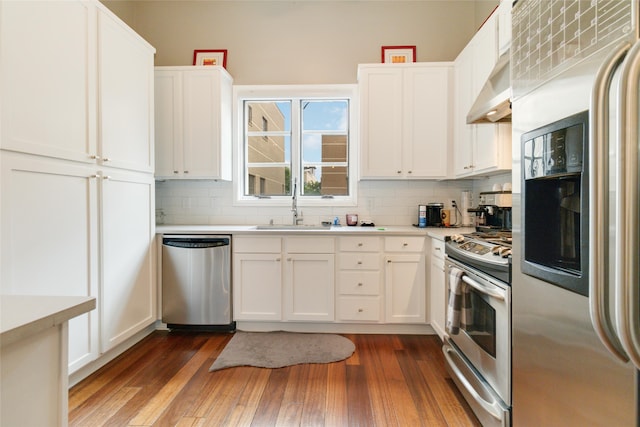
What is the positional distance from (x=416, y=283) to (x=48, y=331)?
2.55 meters

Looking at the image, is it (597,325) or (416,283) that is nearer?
(597,325)

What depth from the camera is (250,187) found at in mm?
3617

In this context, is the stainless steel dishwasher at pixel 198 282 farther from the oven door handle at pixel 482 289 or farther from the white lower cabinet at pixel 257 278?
the oven door handle at pixel 482 289

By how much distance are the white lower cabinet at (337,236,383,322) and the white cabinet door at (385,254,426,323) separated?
9 cm

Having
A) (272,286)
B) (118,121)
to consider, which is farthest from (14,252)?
(272,286)

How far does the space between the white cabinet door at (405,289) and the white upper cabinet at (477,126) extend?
36.3 inches

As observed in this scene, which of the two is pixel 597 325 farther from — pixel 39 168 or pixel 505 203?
pixel 39 168

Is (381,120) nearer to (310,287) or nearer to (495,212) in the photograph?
(495,212)

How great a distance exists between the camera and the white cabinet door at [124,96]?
7.11 feet

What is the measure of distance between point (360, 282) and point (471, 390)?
1255mm

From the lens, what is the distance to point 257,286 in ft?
9.32

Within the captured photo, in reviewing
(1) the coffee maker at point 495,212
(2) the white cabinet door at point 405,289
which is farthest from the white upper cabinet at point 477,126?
(2) the white cabinet door at point 405,289

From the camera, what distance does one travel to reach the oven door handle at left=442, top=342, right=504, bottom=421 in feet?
4.70

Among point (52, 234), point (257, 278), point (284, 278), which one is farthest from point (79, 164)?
point (284, 278)
